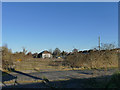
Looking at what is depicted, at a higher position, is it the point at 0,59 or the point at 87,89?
the point at 0,59

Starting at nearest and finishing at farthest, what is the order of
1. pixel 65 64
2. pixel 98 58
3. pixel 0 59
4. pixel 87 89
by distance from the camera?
pixel 87 89 → pixel 98 58 → pixel 0 59 → pixel 65 64

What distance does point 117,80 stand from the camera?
605 centimetres

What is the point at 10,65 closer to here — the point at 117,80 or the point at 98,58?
the point at 98,58

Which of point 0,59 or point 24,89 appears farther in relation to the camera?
point 0,59

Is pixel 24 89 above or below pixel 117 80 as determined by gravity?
below

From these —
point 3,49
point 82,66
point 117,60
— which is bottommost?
point 82,66

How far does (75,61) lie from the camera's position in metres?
18.4

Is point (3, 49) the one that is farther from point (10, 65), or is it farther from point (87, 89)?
point (87, 89)

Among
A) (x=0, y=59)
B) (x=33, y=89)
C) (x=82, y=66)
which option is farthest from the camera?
(x=82, y=66)

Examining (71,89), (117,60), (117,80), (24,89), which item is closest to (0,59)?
(24,89)

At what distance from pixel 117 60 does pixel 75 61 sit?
6.19 m

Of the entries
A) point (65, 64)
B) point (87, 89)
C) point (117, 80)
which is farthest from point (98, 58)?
point (65, 64)

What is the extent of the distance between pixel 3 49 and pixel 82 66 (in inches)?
454

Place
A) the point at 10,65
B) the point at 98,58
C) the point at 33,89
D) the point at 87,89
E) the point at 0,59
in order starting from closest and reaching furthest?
the point at 87,89 < the point at 33,89 < the point at 98,58 < the point at 0,59 < the point at 10,65
